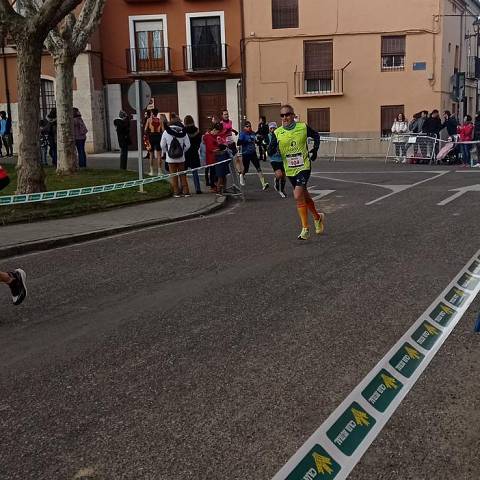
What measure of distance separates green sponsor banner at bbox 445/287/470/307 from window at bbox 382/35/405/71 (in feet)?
97.6

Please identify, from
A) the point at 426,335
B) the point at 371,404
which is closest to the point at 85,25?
the point at 426,335

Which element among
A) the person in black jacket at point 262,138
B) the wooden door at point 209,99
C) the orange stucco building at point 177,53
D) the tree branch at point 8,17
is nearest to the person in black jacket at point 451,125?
the person in black jacket at point 262,138

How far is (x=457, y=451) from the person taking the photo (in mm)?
3488

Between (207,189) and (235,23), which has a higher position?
(235,23)

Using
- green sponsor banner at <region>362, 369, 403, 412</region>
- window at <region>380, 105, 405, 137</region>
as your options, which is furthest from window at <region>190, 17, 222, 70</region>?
green sponsor banner at <region>362, 369, 403, 412</region>

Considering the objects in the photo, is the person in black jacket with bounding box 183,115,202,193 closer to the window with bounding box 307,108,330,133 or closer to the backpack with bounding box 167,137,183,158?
the backpack with bounding box 167,137,183,158

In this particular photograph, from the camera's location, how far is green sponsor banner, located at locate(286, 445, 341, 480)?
3.30 m

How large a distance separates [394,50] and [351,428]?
33.0 meters

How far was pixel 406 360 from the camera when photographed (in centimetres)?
480

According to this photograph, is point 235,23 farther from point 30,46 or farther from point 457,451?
point 457,451

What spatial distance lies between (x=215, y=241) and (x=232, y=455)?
22.5 feet

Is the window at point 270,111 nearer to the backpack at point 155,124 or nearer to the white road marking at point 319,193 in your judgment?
the backpack at point 155,124

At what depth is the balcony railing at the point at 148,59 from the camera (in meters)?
35.1

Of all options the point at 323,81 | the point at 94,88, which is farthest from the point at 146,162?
the point at 323,81
